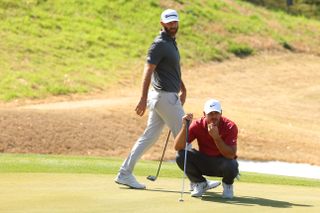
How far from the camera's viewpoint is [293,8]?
59.4 metres

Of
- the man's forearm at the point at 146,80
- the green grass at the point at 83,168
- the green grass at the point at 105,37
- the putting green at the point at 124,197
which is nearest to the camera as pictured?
the putting green at the point at 124,197

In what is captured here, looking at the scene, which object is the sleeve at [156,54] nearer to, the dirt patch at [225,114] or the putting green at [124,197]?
the putting green at [124,197]

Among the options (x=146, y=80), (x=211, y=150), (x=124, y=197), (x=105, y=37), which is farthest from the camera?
(x=105, y=37)

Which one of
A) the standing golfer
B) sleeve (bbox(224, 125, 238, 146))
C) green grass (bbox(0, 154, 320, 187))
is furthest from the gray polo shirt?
green grass (bbox(0, 154, 320, 187))

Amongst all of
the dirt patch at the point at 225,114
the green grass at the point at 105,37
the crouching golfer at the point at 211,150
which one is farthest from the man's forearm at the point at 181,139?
the green grass at the point at 105,37

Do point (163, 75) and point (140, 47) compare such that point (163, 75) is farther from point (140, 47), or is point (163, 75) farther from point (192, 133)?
point (140, 47)

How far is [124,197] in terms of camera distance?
10250 millimetres

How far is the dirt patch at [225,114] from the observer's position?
78.5ft

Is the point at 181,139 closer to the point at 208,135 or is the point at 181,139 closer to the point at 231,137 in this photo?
the point at 208,135

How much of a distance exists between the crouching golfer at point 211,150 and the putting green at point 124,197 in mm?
210

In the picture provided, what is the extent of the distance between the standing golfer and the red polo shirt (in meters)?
0.58

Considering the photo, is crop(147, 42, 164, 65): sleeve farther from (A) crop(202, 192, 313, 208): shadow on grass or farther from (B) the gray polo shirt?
(A) crop(202, 192, 313, 208): shadow on grass

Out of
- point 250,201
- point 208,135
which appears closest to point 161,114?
point 208,135

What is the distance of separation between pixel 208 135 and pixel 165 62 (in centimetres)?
118
